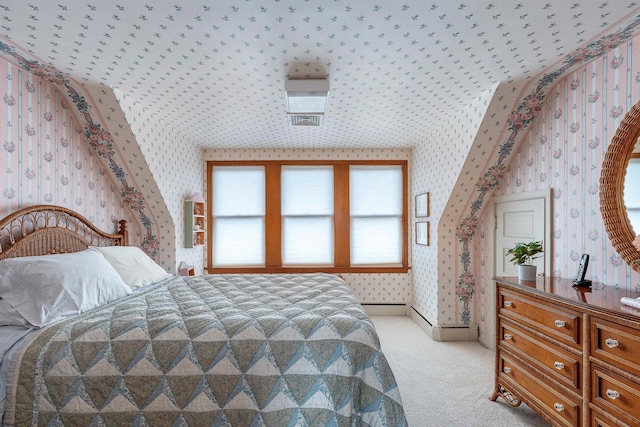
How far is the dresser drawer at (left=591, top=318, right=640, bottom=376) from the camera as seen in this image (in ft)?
4.85

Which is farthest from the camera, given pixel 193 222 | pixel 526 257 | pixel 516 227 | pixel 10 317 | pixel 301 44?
pixel 193 222

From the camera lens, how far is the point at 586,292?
1.98 meters

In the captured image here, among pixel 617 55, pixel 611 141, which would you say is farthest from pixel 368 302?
pixel 617 55

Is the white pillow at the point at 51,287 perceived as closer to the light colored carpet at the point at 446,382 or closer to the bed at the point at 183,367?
the bed at the point at 183,367

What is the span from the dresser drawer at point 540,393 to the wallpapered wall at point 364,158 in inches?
90.5

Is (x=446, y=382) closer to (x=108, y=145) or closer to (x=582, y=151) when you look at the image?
(x=582, y=151)

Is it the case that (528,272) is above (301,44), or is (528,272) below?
below

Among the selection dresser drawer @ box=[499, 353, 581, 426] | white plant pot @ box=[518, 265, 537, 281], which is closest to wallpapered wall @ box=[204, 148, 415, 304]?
dresser drawer @ box=[499, 353, 581, 426]

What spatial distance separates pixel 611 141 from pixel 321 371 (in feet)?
7.27

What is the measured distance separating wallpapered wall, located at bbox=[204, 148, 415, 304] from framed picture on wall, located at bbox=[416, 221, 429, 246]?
599 millimetres

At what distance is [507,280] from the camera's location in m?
2.43

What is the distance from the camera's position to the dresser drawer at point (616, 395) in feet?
4.87

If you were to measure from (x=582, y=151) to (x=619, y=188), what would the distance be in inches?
16.8

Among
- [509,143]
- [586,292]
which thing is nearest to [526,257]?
[586,292]
